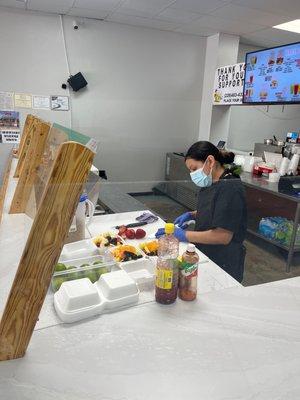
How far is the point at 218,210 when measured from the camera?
58.7 inches

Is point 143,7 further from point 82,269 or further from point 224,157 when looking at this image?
point 82,269

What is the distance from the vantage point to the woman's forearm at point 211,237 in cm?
152

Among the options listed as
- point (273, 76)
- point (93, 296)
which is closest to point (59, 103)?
point (273, 76)

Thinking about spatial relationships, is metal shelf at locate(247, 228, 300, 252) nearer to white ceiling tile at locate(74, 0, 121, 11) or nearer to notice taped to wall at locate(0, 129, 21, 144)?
white ceiling tile at locate(74, 0, 121, 11)

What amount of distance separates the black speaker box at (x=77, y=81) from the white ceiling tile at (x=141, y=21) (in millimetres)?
871

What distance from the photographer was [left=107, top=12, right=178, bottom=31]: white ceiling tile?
4.10 meters

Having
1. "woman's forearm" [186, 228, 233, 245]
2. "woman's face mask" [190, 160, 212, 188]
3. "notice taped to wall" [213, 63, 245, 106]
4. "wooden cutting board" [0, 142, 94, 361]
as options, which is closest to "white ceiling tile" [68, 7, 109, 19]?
"notice taped to wall" [213, 63, 245, 106]

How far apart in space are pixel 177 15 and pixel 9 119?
8.69 ft

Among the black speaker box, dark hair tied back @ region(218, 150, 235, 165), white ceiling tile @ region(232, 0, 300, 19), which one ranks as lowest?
dark hair tied back @ region(218, 150, 235, 165)

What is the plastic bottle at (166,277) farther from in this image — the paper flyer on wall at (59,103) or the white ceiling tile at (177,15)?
the paper flyer on wall at (59,103)

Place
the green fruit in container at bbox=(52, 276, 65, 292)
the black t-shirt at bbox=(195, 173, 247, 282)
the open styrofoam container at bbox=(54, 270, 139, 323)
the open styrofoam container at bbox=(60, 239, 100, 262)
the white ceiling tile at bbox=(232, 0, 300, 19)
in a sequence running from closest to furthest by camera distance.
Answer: the open styrofoam container at bbox=(54, 270, 139, 323), the green fruit in container at bbox=(52, 276, 65, 292), the open styrofoam container at bbox=(60, 239, 100, 262), the black t-shirt at bbox=(195, 173, 247, 282), the white ceiling tile at bbox=(232, 0, 300, 19)

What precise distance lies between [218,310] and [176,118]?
4491 millimetres

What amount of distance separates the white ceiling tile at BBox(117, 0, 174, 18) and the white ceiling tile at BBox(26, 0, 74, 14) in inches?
25.2

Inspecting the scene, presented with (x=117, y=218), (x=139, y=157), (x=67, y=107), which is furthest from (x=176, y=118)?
(x=117, y=218)
